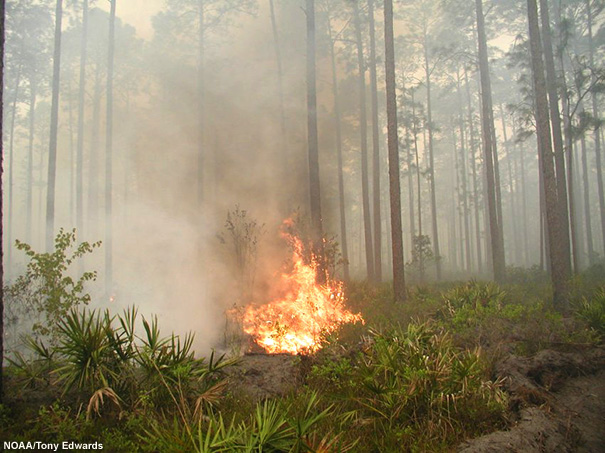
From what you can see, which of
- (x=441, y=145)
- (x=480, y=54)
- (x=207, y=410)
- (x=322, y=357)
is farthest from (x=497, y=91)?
(x=207, y=410)

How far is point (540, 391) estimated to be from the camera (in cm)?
663

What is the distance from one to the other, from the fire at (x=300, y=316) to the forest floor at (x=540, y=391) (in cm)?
186

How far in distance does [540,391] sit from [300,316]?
696 cm

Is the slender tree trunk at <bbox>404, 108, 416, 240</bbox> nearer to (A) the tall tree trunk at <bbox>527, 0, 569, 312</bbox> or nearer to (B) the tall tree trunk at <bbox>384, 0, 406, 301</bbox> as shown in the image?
(B) the tall tree trunk at <bbox>384, 0, 406, 301</bbox>

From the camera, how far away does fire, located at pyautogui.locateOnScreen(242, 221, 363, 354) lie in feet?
34.2

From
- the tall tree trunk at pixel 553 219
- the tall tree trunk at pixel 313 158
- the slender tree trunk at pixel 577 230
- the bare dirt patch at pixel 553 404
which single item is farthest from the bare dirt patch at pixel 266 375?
the slender tree trunk at pixel 577 230

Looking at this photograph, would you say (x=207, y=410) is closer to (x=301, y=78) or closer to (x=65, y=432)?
(x=65, y=432)

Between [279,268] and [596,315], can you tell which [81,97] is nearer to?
[279,268]

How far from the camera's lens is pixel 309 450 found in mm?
4270

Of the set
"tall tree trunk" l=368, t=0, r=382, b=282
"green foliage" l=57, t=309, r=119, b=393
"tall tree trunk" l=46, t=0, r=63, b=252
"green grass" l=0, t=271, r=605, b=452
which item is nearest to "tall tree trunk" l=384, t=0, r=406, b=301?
"green grass" l=0, t=271, r=605, b=452

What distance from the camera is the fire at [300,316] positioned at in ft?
34.2

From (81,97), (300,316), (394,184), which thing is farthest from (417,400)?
(81,97)

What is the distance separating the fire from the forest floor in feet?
6.11

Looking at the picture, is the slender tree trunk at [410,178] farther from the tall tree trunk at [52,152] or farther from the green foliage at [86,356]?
the green foliage at [86,356]
